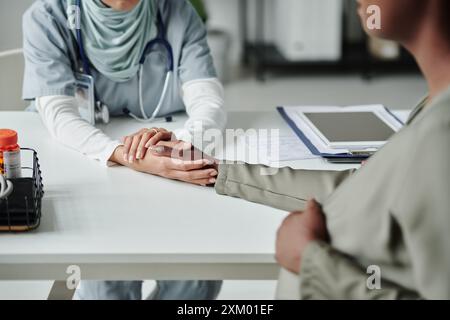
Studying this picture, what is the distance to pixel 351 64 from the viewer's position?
15.2 feet

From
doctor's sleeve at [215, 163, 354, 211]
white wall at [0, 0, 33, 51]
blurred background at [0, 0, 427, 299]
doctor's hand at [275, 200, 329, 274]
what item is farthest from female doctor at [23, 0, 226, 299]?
white wall at [0, 0, 33, 51]

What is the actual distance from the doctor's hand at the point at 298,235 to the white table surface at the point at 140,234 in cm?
6

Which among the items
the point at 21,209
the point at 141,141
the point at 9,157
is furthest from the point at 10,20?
the point at 21,209

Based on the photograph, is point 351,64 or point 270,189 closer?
point 270,189

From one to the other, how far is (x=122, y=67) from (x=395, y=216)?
3.47 ft

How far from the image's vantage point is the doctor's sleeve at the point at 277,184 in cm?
124

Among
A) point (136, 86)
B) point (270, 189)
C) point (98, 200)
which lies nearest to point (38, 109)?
point (136, 86)

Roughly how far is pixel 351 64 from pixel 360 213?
3.86m

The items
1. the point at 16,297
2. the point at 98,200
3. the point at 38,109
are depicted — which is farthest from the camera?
the point at 16,297

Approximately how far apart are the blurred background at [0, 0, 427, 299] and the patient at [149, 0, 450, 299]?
276 centimetres

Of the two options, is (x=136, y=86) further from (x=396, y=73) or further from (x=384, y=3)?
(x=396, y=73)

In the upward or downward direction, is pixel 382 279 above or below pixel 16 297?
above

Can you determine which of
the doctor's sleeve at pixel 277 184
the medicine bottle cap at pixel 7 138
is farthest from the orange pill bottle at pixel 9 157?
the doctor's sleeve at pixel 277 184

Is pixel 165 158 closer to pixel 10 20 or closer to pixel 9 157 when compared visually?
pixel 9 157
